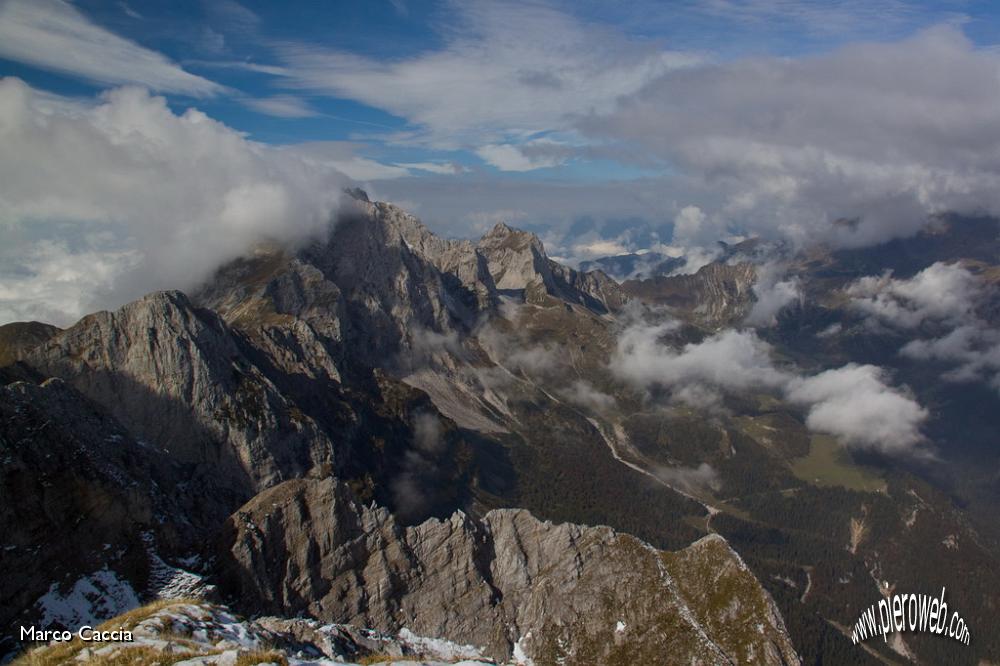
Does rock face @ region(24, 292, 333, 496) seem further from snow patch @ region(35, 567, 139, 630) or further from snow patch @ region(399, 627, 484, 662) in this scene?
snow patch @ region(35, 567, 139, 630)

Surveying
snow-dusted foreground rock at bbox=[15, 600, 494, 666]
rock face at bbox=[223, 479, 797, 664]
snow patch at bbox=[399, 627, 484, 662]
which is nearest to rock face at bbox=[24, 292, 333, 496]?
rock face at bbox=[223, 479, 797, 664]

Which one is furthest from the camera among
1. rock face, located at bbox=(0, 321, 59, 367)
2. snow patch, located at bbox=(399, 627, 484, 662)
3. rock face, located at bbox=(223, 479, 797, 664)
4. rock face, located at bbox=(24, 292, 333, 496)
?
rock face, located at bbox=(0, 321, 59, 367)

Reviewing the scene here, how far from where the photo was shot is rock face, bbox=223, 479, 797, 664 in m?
53.9

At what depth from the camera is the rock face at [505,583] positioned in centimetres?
5388

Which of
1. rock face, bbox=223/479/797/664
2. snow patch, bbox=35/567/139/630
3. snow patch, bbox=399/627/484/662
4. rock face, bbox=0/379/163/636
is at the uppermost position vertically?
rock face, bbox=0/379/163/636

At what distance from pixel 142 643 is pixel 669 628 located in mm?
40931

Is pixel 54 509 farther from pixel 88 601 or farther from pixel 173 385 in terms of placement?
pixel 173 385

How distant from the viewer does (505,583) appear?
2549 inches

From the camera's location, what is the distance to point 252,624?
127ft

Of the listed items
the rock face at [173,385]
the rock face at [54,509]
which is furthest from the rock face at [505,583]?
the rock face at [173,385]

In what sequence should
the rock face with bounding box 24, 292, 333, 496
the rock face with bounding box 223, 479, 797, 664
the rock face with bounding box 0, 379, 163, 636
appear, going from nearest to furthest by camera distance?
the rock face with bounding box 0, 379, 163, 636
the rock face with bounding box 223, 479, 797, 664
the rock face with bounding box 24, 292, 333, 496

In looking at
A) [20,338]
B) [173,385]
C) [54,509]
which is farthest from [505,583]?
[20,338]

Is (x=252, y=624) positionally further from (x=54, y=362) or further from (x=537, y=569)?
(x=54, y=362)

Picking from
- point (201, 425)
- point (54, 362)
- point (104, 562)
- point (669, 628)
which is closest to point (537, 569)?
point (669, 628)
